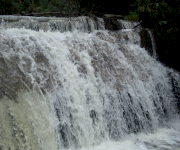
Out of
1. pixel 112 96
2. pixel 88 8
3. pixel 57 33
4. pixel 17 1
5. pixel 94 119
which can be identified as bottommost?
pixel 94 119

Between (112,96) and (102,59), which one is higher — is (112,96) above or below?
below

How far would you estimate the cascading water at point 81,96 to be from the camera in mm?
3402

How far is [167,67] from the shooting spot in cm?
652

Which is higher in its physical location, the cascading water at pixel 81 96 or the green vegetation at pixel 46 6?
the green vegetation at pixel 46 6

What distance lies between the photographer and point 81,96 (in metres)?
4.19

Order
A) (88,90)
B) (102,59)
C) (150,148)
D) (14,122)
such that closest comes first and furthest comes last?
(14,122)
(150,148)
(88,90)
(102,59)

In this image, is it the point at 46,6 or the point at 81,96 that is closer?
the point at 81,96

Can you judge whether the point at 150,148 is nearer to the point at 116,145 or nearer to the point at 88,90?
the point at 116,145

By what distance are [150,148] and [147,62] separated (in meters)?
2.86

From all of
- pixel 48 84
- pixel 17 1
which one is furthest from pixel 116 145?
pixel 17 1

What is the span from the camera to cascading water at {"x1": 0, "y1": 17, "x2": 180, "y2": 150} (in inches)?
134

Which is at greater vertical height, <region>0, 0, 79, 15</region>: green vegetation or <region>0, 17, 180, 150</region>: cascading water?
<region>0, 0, 79, 15</region>: green vegetation

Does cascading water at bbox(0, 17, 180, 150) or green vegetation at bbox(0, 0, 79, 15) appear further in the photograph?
green vegetation at bbox(0, 0, 79, 15)

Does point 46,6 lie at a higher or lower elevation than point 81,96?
higher
